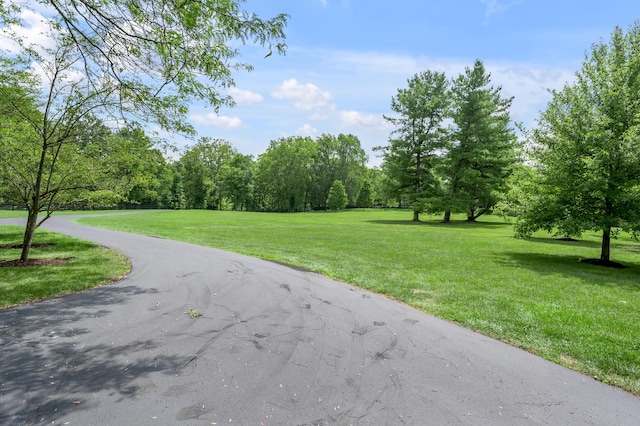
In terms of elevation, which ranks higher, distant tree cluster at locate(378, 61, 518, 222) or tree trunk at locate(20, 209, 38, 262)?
distant tree cluster at locate(378, 61, 518, 222)

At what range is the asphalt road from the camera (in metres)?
2.93

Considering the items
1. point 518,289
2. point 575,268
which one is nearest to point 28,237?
point 518,289

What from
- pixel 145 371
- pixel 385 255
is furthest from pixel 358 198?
pixel 145 371

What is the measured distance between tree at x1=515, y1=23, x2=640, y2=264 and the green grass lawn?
14.0 m

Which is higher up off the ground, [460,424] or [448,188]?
[448,188]

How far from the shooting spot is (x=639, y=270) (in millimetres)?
11547

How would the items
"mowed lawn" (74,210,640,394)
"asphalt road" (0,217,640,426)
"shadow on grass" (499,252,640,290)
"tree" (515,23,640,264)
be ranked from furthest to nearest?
"tree" (515,23,640,264) → "shadow on grass" (499,252,640,290) → "mowed lawn" (74,210,640,394) → "asphalt road" (0,217,640,426)

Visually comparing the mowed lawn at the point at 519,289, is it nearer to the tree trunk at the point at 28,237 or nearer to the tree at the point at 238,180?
the tree trunk at the point at 28,237

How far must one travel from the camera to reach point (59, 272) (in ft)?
26.2

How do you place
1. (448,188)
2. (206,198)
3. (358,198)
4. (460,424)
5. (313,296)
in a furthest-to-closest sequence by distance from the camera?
(358,198) → (206,198) → (448,188) → (313,296) → (460,424)

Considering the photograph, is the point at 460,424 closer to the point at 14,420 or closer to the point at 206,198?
the point at 14,420

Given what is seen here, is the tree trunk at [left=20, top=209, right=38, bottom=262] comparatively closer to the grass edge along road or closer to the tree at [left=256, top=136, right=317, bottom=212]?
the grass edge along road

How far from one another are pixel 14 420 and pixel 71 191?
31.0 feet

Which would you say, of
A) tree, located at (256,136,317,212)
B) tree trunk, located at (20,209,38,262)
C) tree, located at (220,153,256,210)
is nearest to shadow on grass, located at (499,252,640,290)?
tree trunk, located at (20,209,38,262)
